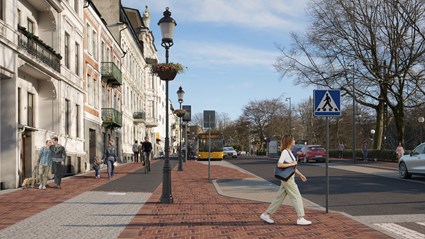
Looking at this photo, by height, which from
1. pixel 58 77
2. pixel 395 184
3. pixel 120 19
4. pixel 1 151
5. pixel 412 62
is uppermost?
pixel 120 19

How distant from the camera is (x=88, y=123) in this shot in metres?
28.9

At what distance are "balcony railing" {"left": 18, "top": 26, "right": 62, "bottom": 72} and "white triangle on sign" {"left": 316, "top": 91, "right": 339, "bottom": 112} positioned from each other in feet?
35.8

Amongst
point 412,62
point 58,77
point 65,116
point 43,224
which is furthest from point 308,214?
point 412,62

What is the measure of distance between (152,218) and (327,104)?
4.31m

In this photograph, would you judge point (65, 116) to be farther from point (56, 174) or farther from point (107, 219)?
point (107, 219)

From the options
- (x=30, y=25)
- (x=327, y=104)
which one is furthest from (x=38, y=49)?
(x=327, y=104)

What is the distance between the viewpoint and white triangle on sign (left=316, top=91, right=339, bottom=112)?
10.5 meters

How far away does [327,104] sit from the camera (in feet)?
34.4

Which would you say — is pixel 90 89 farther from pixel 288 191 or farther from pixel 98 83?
pixel 288 191

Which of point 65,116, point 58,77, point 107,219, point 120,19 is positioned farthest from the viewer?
point 120,19

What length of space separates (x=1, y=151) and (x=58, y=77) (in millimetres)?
6159

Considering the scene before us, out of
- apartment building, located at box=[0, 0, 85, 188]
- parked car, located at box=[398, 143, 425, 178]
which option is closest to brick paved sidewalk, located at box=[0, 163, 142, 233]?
apartment building, located at box=[0, 0, 85, 188]

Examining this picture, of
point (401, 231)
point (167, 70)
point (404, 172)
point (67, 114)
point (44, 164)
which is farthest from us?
point (67, 114)

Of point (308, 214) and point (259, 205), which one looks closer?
point (308, 214)
